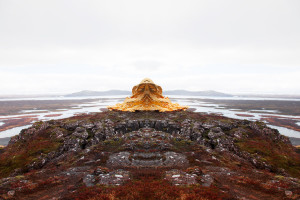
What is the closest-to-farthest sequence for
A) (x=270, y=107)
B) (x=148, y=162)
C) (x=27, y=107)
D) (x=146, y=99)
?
(x=148, y=162) < (x=146, y=99) < (x=270, y=107) < (x=27, y=107)

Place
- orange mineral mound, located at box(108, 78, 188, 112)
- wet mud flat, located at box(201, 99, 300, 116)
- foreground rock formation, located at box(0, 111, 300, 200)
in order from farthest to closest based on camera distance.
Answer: wet mud flat, located at box(201, 99, 300, 116) → orange mineral mound, located at box(108, 78, 188, 112) → foreground rock formation, located at box(0, 111, 300, 200)

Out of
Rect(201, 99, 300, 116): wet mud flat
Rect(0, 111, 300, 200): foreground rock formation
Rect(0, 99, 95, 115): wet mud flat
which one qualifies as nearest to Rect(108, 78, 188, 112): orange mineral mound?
Rect(0, 111, 300, 200): foreground rock formation

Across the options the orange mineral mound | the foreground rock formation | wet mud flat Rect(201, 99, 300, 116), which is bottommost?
wet mud flat Rect(201, 99, 300, 116)

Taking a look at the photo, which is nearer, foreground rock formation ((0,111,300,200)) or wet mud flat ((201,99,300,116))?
foreground rock formation ((0,111,300,200))

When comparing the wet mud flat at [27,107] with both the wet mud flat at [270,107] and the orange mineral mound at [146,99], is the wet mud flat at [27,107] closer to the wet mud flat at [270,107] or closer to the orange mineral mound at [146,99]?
the orange mineral mound at [146,99]

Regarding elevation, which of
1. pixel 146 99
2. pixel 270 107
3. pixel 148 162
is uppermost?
pixel 146 99

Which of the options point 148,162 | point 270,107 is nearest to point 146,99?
point 148,162

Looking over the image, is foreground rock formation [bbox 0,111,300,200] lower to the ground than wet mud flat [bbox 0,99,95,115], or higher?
higher

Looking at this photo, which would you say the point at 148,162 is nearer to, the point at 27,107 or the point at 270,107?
the point at 270,107

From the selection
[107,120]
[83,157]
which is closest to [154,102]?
[107,120]

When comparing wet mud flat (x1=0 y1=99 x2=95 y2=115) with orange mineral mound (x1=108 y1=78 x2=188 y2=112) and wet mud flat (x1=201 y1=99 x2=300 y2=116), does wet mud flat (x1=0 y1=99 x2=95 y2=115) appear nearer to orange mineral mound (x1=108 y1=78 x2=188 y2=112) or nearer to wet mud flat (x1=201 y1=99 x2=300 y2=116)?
orange mineral mound (x1=108 y1=78 x2=188 y2=112)
